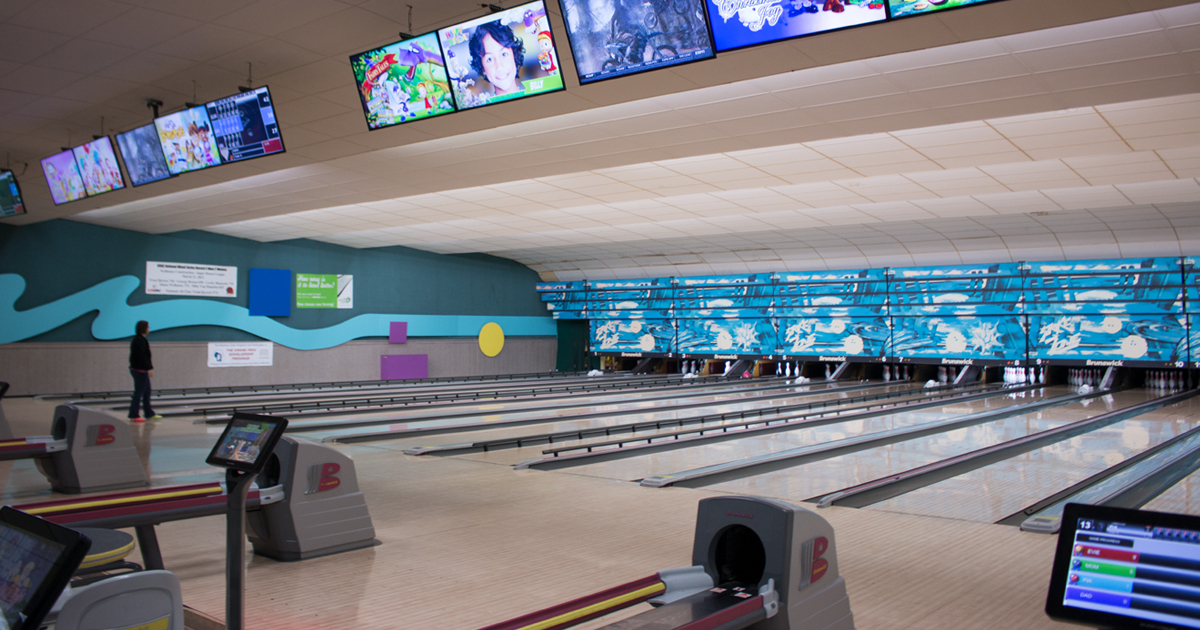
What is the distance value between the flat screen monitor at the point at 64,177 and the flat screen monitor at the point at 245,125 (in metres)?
2.33

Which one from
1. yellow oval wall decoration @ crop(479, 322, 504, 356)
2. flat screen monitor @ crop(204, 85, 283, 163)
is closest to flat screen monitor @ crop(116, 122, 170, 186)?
flat screen monitor @ crop(204, 85, 283, 163)

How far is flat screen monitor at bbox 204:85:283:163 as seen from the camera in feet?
17.5

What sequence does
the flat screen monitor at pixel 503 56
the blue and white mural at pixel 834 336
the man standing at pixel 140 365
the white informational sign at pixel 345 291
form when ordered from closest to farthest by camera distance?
1. the flat screen monitor at pixel 503 56
2. the man standing at pixel 140 365
3. the blue and white mural at pixel 834 336
4. the white informational sign at pixel 345 291

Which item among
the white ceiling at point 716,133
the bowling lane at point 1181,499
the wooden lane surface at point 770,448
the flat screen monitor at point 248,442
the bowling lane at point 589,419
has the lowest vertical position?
the bowling lane at point 1181,499

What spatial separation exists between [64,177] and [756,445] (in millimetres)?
6576

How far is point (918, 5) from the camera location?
10.6 ft

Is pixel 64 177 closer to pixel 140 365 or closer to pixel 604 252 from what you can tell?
pixel 140 365

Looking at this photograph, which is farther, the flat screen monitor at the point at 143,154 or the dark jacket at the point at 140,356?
the dark jacket at the point at 140,356

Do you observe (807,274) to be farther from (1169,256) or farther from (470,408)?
(470,408)

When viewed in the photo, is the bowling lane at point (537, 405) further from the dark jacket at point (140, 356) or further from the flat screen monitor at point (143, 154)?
the flat screen monitor at point (143, 154)

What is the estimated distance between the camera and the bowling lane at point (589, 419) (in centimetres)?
806

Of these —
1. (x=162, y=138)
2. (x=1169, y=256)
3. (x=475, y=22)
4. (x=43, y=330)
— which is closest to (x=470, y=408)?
(x=162, y=138)

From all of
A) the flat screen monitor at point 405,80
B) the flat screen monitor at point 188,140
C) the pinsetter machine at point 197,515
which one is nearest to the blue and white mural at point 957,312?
the flat screen monitor at point 405,80

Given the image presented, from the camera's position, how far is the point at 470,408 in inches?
422
